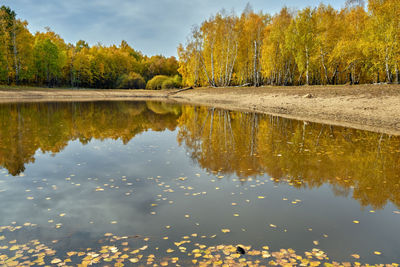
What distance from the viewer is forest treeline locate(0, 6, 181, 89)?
59.3 meters

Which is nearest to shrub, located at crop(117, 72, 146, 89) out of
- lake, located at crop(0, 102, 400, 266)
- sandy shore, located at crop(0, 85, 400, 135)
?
sandy shore, located at crop(0, 85, 400, 135)

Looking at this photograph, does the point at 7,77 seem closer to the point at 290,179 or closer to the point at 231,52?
the point at 231,52

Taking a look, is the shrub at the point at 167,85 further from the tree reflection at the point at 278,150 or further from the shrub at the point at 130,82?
the tree reflection at the point at 278,150

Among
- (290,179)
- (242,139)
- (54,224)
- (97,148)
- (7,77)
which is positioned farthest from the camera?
(7,77)

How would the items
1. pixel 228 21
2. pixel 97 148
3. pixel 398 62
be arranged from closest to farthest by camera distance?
pixel 97 148 → pixel 398 62 → pixel 228 21

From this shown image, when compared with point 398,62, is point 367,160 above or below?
below

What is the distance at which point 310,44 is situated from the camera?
40406 mm

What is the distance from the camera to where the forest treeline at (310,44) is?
31.8m

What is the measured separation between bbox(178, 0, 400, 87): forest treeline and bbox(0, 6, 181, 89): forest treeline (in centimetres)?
2333

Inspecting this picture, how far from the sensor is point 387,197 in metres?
6.89

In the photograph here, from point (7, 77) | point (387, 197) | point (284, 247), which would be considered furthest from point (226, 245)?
point (7, 77)

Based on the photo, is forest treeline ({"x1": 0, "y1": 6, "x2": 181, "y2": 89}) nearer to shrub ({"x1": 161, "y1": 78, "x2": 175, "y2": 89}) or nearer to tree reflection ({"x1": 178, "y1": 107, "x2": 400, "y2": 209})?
shrub ({"x1": 161, "y1": 78, "x2": 175, "y2": 89})

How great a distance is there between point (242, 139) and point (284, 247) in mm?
9641

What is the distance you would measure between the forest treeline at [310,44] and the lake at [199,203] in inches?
1003
